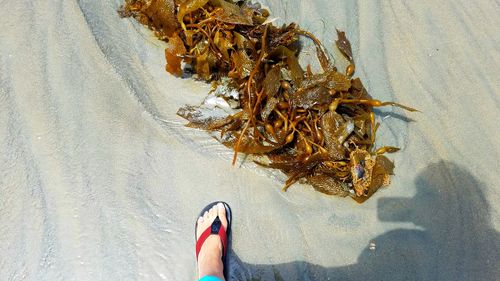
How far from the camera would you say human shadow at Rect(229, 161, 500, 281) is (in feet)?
6.94

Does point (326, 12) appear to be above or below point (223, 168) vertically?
above

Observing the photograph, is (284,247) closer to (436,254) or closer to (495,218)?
(436,254)

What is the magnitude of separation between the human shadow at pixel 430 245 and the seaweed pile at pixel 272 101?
0.24 m

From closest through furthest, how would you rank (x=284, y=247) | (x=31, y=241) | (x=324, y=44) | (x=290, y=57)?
(x=31, y=241) → (x=284, y=247) → (x=290, y=57) → (x=324, y=44)

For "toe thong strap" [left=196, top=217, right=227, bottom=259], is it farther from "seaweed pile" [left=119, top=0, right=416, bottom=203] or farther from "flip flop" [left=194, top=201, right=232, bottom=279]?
"seaweed pile" [left=119, top=0, right=416, bottom=203]

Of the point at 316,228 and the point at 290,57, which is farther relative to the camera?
the point at 290,57

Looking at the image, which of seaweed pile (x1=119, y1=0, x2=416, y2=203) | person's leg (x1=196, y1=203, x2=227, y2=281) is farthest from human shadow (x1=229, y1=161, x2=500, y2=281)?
seaweed pile (x1=119, y1=0, x2=416, y2=203)

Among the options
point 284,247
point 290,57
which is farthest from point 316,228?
point 290,57

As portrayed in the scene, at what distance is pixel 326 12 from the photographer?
2854 millimetres

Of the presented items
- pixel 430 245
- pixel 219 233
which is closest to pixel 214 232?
pixel 219 233

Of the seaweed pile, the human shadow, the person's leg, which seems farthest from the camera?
the seaweed pile

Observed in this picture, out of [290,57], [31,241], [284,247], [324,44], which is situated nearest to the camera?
[31,241]

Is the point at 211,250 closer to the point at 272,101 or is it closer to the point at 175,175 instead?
the point at 175,175

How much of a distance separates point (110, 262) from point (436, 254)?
66.5 inches
